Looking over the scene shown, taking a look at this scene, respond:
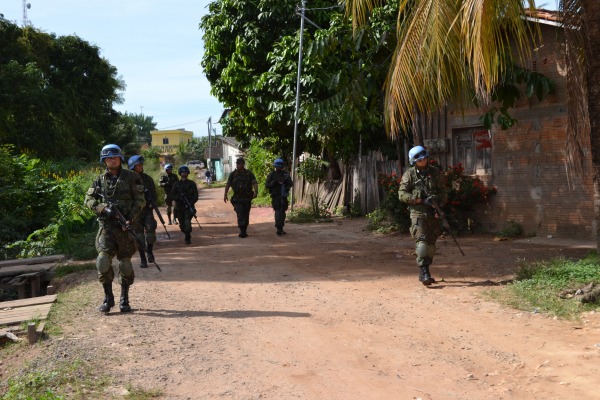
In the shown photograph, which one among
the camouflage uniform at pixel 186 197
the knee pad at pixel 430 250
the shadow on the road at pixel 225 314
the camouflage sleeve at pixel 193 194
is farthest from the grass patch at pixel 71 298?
the knee pad at pixel 430 250

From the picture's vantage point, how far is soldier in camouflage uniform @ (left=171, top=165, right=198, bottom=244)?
44.8 ft

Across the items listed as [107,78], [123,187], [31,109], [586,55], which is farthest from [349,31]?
[107,78]

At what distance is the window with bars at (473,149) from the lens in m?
13.3

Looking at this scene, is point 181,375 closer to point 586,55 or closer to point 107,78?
point 586,55

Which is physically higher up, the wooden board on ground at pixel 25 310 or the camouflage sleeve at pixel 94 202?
the camouflage sleeve at pixel 94 202

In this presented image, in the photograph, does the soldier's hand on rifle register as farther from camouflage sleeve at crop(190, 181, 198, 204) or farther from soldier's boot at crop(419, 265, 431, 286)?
camouflage sleeve at crop(190, 181, 198, 204)

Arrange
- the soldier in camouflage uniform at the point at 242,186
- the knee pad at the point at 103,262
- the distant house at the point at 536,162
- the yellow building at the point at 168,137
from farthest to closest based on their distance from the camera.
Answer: the yellow building at the point at 168,137
the soldier in camouflage uniform at the point at 242,186
the distant house at the point at 536,162
the knee pad at the point at 103,262

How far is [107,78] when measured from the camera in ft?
125

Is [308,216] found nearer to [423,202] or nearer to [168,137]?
[423,202]

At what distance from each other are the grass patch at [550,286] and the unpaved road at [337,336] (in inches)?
8.6

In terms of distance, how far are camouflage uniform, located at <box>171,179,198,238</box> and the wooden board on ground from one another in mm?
5367

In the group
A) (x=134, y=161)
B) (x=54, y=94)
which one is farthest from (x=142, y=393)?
(x=54, y=94)

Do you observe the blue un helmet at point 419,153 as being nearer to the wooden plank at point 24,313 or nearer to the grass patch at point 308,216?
the wooden plank at point 24,313

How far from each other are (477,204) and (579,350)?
8021 mm
